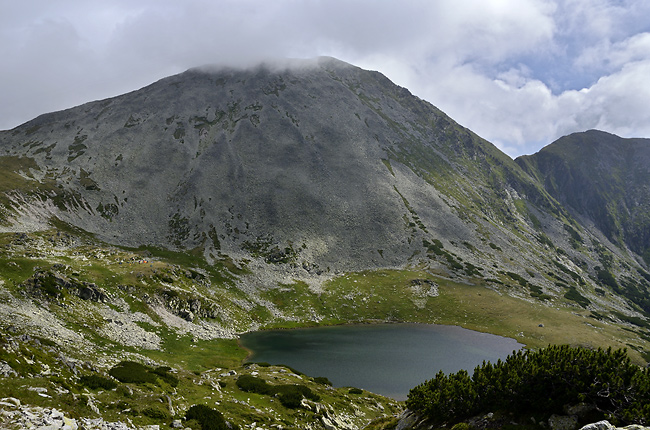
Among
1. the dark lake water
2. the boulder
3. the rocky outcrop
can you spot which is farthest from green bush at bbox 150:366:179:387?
the rocky outcrop

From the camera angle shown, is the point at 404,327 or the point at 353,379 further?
the point at 404,327

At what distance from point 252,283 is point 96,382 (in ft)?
297

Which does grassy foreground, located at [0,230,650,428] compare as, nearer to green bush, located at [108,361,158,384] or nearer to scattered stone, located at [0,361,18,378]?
scattered stone, located at [0,361,18,378]

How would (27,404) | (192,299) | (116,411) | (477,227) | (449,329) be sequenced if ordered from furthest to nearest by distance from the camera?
(477,227) → (449,329) → (192,299) → (116,411) → (27,404)

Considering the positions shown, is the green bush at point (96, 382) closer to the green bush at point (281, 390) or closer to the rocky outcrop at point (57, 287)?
→ the green bush at point (281, 390)

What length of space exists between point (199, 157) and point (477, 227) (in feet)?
491

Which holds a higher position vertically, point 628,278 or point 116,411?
point 628,278

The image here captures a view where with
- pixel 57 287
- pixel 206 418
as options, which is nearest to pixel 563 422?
pixel 206 418

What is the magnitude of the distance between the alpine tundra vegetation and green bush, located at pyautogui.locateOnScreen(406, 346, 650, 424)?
0.36 feet

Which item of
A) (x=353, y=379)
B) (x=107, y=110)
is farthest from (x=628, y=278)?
(x=107, y=110)

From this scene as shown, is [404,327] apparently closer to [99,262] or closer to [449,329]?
[449,329]

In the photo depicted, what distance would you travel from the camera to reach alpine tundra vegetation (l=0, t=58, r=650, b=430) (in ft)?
69.3

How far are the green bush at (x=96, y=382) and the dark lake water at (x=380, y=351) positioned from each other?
40.1 metres

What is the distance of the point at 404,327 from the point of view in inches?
3976
